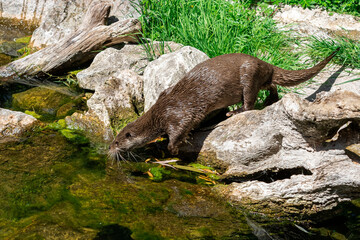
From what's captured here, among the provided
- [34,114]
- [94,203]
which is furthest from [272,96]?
[34,114]

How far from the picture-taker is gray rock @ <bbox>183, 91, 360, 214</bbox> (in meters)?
2.36

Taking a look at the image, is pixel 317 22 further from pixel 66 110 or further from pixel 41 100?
pixel 41 100

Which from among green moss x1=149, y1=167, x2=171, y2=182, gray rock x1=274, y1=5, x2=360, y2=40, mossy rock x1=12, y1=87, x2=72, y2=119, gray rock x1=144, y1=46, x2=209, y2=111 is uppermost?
gray rock x1=274, y1=5, x2=360, y2=40

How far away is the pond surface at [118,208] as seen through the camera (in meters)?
2.31

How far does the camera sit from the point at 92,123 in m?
3.81

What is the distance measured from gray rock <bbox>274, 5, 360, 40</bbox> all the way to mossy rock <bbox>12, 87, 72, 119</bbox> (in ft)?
10.5

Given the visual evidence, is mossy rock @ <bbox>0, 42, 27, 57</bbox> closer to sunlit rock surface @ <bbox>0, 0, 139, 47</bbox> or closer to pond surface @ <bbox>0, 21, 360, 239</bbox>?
sunlit rock surface @ <bbox>0, 0, 139, 47</bbox>

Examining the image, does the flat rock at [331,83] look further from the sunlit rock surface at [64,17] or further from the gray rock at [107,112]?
the sunlit rock surface at [64,17]

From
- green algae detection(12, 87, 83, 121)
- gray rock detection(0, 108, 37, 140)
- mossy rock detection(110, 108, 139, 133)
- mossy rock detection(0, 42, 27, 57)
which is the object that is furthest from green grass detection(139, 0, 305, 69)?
mossy rock detection(0, 42, 27, 57)

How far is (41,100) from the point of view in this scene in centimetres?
450

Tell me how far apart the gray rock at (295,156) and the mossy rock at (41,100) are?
2.25m

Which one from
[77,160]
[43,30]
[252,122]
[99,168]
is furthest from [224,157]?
[43,30]

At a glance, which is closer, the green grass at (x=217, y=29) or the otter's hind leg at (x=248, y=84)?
the otter's hind leg at (x=248, y=84)

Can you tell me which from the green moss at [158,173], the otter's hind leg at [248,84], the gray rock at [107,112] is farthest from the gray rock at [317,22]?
the green moss at [158,173]
